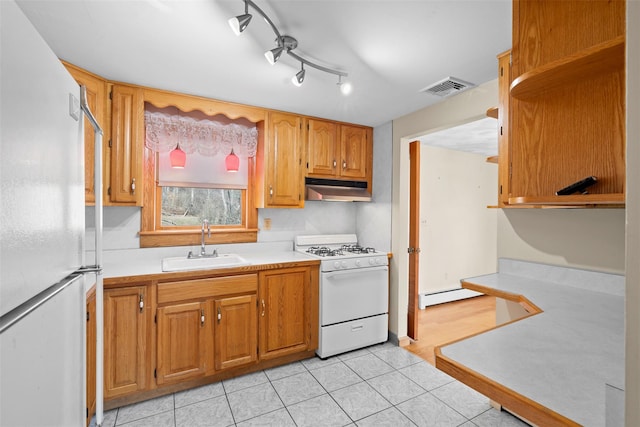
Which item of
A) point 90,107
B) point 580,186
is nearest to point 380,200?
point 580,186

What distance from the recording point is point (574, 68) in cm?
106

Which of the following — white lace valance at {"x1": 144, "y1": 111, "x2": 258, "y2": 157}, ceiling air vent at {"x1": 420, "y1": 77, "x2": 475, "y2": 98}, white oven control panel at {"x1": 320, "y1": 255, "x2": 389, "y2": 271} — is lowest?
white oven control panel at {"x1": 320, "y1": 255, "x2": 389, "y2": 271}

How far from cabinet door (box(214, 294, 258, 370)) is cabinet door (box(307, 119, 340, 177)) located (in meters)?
1.42

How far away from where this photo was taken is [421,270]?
14.5ft

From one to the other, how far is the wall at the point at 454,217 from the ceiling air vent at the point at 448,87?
2045mm

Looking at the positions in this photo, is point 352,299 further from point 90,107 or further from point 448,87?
point 90,107

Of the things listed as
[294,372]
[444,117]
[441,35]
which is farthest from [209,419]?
[444,117]

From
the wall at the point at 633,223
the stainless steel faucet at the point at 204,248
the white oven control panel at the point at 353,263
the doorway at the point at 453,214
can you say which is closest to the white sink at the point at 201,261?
the stainless steel faucet at the point at 204,248

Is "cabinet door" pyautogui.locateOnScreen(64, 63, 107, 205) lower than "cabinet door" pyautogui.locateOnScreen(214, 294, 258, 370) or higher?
higher

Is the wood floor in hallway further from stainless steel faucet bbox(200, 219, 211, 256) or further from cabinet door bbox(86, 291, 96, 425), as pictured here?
cabinet door bbox(86, 291, 96, 425)

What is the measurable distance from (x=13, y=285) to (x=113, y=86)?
7.22 ft

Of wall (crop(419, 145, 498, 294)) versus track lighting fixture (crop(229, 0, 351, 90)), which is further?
wall (crop(419, 145, 498, 294))

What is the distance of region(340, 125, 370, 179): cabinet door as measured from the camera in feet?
10.8

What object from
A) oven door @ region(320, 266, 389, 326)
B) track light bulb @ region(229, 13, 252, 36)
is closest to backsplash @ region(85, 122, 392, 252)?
oven door @ region(320, 266, 389, 326)
